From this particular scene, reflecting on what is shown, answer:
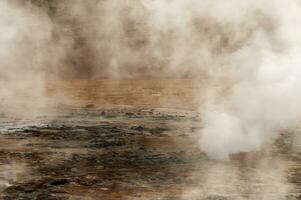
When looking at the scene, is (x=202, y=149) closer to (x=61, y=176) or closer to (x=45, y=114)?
(x=61, y=176)

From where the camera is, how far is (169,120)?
46.9 ft

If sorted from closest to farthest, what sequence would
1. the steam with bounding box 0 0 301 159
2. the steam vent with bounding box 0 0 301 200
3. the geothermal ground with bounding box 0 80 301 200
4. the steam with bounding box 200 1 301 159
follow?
the geothermal ground with bounding box 0 80 301 200 < the steam vent with bounding box 0 0 301 200 < the steam with bounding box 200 1 301 159 < the steam with bounding box 0 0 301 159

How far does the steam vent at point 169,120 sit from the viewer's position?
7902 millimetres

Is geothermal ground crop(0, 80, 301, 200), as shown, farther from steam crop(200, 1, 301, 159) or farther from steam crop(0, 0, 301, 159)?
steam crop(0, 0, 301, 159)

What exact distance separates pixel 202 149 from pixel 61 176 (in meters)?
2.90

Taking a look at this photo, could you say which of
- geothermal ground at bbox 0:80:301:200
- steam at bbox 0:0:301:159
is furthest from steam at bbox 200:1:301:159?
geothermal ground at bbox 0:80:301:200

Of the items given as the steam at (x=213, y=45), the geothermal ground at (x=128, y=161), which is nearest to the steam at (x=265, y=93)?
the steam at (x=213, y=45)

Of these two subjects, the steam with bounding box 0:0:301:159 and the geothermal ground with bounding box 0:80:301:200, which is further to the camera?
the steam with bounding box 0:0:301:159

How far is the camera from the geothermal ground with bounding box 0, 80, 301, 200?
7.52 m

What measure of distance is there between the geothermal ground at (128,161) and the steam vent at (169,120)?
0.02 meters

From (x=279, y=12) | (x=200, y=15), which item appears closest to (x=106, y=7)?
(x=200, y=15)

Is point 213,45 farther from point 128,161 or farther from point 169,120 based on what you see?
point 128,161

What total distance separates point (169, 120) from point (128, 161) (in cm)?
516

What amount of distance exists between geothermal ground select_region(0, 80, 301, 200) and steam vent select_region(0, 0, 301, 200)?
0.06ft
